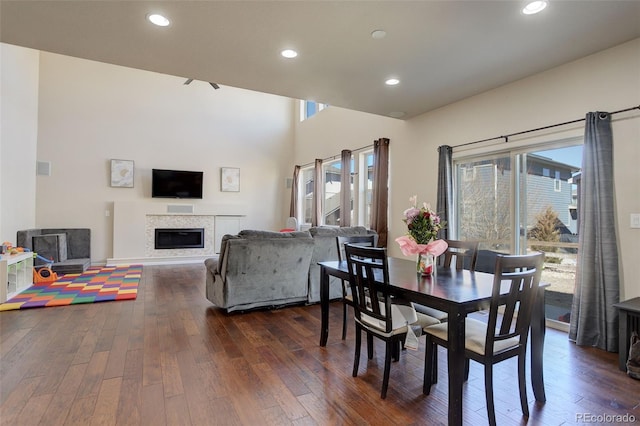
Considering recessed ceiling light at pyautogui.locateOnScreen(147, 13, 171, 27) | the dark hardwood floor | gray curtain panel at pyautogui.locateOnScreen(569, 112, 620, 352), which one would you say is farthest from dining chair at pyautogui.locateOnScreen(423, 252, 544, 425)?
recessed ceiling light at pyautogui.locateOnScreen(147, 13, 171, 27)

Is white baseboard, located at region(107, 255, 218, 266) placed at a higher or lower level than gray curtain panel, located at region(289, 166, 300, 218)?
lower

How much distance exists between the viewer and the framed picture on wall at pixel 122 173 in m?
7.28

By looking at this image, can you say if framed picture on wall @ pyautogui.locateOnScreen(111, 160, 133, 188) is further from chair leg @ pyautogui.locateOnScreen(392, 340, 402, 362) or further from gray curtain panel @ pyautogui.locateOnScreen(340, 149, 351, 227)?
chair leg @ pyautogui.locateOnScreen(392, 340, 402, 362)

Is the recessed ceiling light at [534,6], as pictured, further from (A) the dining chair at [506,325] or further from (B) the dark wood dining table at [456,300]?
(B) the dark wood dining table at [456,300]

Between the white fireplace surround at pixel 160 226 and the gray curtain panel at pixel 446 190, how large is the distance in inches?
214

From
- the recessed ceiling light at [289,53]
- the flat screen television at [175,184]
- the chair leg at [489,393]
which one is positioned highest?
the recessed ceiling light at [289,53]

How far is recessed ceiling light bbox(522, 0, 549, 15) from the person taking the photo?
234 centimetres

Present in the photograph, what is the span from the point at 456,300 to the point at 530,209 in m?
2.68

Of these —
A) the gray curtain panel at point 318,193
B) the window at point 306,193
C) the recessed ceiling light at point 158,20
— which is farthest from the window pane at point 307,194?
the recessed ceiling light at point 158,20

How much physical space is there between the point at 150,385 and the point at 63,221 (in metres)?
6.41

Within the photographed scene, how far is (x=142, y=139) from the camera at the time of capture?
7562 millimetres

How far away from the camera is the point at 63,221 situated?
6.86 meters

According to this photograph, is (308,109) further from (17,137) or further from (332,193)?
(17,137)

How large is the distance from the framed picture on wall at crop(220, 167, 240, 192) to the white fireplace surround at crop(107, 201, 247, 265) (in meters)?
0.49
